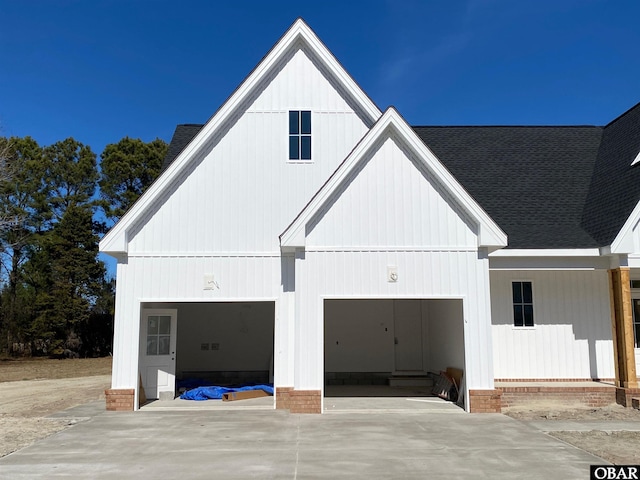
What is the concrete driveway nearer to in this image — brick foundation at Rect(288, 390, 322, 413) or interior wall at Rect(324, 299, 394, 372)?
brick foundation at Rect(288, 390, 322, 413)

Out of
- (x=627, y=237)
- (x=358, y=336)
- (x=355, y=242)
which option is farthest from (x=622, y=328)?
(x=358, y=336)

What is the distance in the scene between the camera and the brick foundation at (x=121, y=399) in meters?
12.1

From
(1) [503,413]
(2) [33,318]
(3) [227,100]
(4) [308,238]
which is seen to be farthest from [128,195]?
(1) [503,413]

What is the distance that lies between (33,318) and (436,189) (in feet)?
91.5

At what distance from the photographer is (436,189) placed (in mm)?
12188

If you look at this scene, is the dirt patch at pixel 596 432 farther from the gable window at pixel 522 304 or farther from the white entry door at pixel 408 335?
the white entry door at pixel 408 335

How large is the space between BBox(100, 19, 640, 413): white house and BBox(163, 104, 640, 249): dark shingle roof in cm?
6

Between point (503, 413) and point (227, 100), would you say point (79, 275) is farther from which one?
point (503, 413)

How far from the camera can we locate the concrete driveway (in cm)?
721

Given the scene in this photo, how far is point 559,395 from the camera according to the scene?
41.5 ft

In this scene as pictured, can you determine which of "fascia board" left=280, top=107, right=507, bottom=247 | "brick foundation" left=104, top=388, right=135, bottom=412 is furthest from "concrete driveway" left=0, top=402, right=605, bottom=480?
"fascia board" left=280, top=107, right=507, bottom=247

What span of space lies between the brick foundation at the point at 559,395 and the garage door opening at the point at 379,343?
147 inches

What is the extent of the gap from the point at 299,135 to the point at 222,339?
7836 mm

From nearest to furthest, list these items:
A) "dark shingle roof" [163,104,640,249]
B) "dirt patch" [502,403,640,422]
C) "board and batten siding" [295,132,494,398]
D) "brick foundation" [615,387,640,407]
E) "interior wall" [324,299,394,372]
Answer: "dirt patch" [502,403,640,422], "board and batten siding" [295,132,494,398], "brick foundation" [615,387,640,407], "dark shingle roof" [163,104,640,249], "interior wall" [324,299,394,372]
